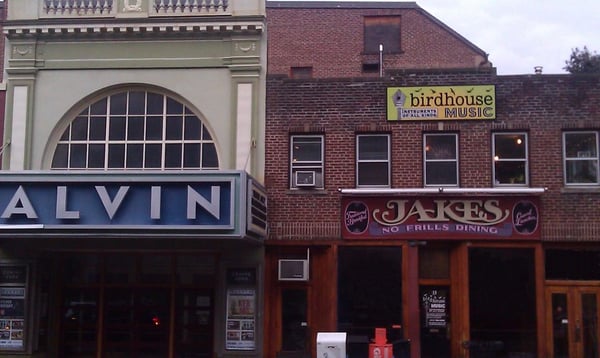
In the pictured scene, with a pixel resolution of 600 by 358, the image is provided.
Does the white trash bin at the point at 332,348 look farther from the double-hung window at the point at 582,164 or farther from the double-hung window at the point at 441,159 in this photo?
the double-hung window at the point at 582,164

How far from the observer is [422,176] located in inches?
810

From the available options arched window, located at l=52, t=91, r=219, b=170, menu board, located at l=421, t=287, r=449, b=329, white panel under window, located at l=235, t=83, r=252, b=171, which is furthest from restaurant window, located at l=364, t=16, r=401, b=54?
menu board, located at l=421, t=287, r=449, b=329

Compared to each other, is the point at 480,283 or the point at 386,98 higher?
the point at 386,98

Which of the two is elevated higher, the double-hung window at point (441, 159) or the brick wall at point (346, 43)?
the brick wall at point (346, 43)

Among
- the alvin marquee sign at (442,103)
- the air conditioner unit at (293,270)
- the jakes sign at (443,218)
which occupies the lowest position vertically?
the air conditioner unit at (293,270)

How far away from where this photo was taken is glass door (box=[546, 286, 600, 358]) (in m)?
19.8

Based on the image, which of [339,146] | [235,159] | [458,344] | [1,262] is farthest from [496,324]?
[1,262]

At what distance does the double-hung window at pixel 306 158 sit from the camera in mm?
20734

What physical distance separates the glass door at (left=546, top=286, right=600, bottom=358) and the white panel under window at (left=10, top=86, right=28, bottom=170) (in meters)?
13.5

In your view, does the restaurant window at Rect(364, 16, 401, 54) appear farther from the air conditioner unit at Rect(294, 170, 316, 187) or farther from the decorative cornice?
the air conditioner unit at Rect(294, 170, 316, 187)

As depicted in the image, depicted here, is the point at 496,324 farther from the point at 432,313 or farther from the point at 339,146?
the point at 339,146

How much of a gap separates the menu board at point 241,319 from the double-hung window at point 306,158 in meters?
2.98

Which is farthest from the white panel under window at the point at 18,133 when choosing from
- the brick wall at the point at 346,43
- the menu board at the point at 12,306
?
the brick wall at the point at 346,43

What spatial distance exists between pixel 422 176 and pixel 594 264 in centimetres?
465
